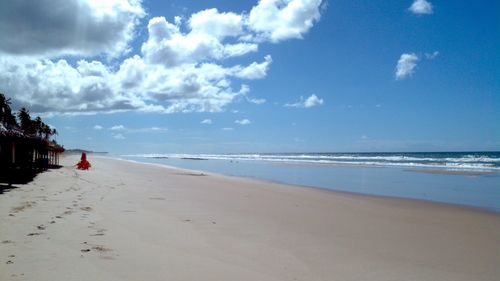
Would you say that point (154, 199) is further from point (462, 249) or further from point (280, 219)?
point (462, 249)

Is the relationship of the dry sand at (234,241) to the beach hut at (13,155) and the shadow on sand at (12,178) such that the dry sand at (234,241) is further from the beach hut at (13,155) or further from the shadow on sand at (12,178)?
the beach hut at (13,155)

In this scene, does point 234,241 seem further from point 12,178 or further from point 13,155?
point 13,155

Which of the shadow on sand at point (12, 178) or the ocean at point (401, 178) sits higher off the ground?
the shadow on sand at point (12, 178)

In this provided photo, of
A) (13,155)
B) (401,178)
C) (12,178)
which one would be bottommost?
(401,178)

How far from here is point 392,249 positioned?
7.04 m

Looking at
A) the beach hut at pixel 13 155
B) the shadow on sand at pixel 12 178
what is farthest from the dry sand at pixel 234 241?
the beach hut at pixel 13 155

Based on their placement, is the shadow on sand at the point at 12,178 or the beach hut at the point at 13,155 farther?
the beach hut at the point at 13,155

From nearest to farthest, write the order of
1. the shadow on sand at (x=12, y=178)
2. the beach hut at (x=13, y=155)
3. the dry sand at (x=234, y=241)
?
the dry sand at (x=234, y=241), the shadow on sand at (x=12, y=178), the beach hut at (x=13, y=155)

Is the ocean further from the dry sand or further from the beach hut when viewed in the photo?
the beach hut

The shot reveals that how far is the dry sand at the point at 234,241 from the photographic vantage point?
5.31m

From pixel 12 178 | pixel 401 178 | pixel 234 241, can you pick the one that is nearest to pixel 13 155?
pixel 12 178

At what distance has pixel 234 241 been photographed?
7199mm

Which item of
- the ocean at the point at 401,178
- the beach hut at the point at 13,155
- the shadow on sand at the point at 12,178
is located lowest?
the ocean at the point at 401,178

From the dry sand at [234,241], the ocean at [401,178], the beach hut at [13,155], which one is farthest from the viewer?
the ocean at [401,178]
